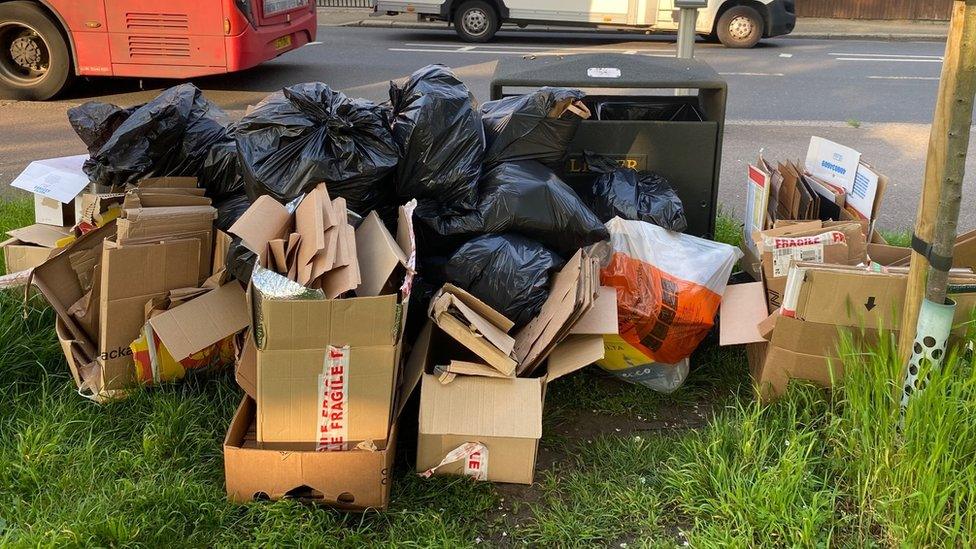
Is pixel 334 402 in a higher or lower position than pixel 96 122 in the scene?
lower

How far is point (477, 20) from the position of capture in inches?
502

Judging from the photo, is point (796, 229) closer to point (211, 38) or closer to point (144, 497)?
point (144, 497)

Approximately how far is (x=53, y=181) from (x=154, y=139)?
508 mm

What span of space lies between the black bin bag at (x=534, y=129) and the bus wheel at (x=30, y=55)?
616 cm

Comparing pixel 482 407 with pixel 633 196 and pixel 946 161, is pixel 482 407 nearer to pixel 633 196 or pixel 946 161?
pixel 633 196

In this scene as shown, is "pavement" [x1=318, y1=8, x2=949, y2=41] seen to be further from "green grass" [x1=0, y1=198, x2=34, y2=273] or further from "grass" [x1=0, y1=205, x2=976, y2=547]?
"grass" [x1=0, y1=205, x2=976, y2=547]

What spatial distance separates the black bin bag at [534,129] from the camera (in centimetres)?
346

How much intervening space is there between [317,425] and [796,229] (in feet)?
6.32

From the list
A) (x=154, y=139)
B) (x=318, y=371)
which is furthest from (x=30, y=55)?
(x=318, y=371)

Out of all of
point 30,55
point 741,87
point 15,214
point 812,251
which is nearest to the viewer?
point 812,251

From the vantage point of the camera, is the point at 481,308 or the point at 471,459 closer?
the point at 471,459

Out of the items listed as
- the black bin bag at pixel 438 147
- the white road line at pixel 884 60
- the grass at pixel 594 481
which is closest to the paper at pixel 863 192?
the grass at pixel 594 481

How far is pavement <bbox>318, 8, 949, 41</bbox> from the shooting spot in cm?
1453

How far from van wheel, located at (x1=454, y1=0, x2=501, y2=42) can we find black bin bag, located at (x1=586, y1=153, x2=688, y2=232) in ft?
31.3
